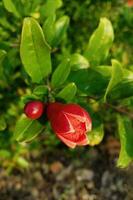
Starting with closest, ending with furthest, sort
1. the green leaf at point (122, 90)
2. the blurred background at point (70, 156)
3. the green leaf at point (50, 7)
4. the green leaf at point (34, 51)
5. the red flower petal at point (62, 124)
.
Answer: the red flower petal at point (62, 124)
the green leaf at point (34, 51)
the green leaf at point (122, 90)
the green leaf at point (50, 7)
the blurred background at point (70, 156)

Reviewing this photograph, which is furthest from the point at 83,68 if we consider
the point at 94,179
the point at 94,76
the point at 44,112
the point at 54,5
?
the point at 94,179

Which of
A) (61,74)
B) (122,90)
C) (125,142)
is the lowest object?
(125,142)

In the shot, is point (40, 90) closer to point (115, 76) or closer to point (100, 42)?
point (115, 76)

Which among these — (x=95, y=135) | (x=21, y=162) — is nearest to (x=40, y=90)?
(x=95, y=135)

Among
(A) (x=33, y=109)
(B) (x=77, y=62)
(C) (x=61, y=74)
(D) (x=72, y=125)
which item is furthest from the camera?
(B) (x=77, y=62)

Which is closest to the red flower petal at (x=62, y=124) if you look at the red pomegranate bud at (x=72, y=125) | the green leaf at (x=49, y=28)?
the red pomegranate bud at (x=72, y=125)

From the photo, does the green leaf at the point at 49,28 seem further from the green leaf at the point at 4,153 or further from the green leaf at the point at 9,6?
the green leaf at the point at 4,153

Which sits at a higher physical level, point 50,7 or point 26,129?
point 50,7
